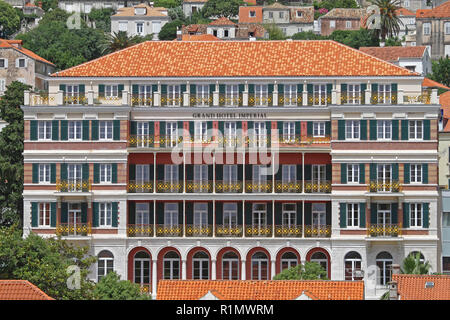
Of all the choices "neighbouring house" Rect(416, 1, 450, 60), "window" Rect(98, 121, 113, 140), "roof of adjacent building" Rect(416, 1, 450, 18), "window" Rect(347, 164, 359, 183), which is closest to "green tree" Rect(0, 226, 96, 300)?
"window" Rect(98, 121, 113, 140)

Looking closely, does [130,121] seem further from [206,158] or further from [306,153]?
[306,153]

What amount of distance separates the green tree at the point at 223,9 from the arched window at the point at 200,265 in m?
112

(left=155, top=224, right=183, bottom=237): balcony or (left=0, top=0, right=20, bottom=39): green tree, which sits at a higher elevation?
(left=0, top=0, right=20, bottom=39): green tree

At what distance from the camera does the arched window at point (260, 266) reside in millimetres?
69062

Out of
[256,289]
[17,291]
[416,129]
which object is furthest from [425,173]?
[17,291]

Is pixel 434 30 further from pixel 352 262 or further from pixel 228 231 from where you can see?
pixel 228 231

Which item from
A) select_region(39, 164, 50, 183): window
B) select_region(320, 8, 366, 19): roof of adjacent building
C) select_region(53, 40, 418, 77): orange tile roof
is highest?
select_region(320, 8, 366, 19): roof of adjacent building

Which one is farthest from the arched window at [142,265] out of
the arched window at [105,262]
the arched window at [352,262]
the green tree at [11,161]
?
the arched window at [352,262]

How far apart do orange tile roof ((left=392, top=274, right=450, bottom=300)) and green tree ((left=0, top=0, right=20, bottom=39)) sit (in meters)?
129

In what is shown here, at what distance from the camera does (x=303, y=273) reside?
57344 mm

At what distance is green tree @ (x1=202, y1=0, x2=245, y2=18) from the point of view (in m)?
177

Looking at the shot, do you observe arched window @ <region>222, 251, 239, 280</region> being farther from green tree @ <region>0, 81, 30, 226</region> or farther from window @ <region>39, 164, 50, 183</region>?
green tree @ <region>0, 81, 30, 226</region>

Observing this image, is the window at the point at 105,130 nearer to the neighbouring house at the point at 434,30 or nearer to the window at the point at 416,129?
the window at the point at 416,129
